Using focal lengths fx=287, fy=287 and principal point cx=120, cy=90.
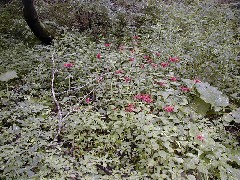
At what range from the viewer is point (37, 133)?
329cm

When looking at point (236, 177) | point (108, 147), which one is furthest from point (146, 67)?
point (236, 177)

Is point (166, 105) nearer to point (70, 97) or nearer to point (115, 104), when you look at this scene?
point (115, 104)

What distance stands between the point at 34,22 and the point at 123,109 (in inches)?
132

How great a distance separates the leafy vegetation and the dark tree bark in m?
0.37

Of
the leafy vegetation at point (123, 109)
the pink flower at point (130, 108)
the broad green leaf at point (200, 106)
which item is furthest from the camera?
the broad green leaf at point (200, 106)

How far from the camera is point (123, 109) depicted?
156 inches

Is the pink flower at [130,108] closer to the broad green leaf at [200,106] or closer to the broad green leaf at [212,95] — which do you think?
the broad green leaf at [200,106]

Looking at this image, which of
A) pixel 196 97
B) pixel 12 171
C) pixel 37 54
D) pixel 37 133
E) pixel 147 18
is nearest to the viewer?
pixel 12 171

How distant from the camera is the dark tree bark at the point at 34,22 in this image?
19.4 feet

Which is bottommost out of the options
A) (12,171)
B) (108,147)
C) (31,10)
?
(108,147)

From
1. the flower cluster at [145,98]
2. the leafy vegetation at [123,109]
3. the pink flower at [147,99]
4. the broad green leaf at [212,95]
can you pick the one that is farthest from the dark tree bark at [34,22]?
the broad green leaf at [212,95]

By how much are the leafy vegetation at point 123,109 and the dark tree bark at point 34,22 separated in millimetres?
368

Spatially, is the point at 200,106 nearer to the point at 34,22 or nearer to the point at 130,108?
the point at 130,108

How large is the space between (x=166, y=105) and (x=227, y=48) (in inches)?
103
